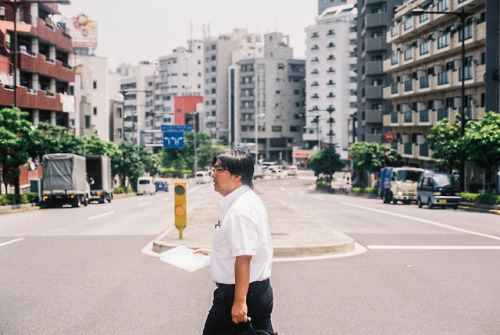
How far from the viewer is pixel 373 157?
60.5 meters

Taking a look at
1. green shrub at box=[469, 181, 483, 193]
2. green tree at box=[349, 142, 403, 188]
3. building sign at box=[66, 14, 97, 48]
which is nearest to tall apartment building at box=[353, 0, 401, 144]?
green tree at box=[349, 142, 403, 188]

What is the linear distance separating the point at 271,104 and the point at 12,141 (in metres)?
106

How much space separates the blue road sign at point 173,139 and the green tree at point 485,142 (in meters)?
26.3

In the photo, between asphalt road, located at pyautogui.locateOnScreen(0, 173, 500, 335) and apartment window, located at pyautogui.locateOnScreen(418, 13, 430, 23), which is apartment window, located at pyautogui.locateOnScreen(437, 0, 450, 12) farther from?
asphalt road, located at pyautogui.locateOnScreen(0, 173, 500, 335)

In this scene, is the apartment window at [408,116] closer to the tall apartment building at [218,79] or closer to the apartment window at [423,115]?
the apartment window at [423,115]

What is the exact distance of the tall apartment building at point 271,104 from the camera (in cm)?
13512

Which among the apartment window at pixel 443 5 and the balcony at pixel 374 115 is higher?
the apartment window at pixel 443 5

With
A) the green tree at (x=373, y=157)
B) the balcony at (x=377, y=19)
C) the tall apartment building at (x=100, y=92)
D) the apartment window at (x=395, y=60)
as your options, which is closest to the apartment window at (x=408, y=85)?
the apartment window at (x=395, y=60)

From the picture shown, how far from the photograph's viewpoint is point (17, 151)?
32.5 metres

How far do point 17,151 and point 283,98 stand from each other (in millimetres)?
107147

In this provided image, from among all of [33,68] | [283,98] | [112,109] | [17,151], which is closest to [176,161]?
[112,109]

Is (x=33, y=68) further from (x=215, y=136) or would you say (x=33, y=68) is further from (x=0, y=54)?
(x=215, y=136)

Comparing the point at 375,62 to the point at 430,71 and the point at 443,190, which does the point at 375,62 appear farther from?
the point at 443,190

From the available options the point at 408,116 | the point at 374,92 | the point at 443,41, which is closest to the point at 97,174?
the point at 443,41
